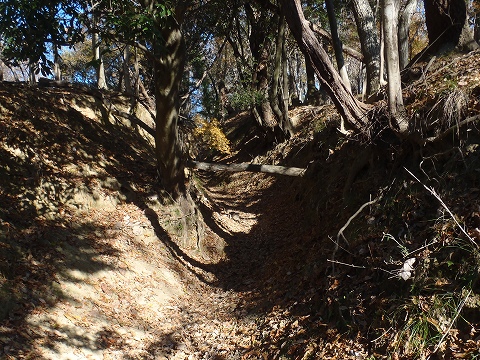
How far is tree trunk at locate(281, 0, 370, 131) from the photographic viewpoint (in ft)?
20.9

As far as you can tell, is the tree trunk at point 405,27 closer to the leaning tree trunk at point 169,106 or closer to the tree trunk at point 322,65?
the tree trunk at point 322,65

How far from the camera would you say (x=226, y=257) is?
10.1 meters

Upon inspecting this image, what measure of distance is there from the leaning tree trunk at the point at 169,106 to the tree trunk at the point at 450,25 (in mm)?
5373

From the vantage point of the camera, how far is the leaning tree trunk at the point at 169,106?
8.36 metres

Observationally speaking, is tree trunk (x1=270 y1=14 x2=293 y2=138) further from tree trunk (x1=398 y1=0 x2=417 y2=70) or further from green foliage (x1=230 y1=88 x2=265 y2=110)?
tree trunk (x1=398 y1=0 x2=417 y2=70)

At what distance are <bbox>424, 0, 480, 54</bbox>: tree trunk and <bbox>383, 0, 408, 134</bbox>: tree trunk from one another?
8.99ft

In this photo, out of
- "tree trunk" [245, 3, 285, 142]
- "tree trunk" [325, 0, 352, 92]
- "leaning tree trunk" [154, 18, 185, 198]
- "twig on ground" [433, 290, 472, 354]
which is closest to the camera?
"twig on ground" [433, 290, 472, 354]

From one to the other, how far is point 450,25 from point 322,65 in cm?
336

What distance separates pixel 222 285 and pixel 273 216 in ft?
13.6

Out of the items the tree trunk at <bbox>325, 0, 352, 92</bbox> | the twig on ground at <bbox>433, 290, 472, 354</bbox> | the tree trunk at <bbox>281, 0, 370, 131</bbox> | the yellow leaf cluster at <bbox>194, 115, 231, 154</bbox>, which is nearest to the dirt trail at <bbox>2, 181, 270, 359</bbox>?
the twig on ground at <bbox>433, 290, 472, 354</bbox>

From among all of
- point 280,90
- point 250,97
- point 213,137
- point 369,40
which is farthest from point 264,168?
point 213,137

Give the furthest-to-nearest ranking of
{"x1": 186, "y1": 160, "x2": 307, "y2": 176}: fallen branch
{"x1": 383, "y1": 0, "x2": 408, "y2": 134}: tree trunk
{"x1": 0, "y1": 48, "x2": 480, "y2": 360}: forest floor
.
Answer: {"x1": 186, "y1": 160, "x2": 307, "y2": 176}: fallen branch < {"x1": 383, "y1": 0, "x2": 408, "y2": 134}: tree trunk < {"x1": 0, "y1": 48, "x2": 480, "y2": 360}: forest floor

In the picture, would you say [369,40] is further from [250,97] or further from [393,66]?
[250,97]

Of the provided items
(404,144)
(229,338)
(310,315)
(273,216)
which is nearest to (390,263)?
(310,315)
